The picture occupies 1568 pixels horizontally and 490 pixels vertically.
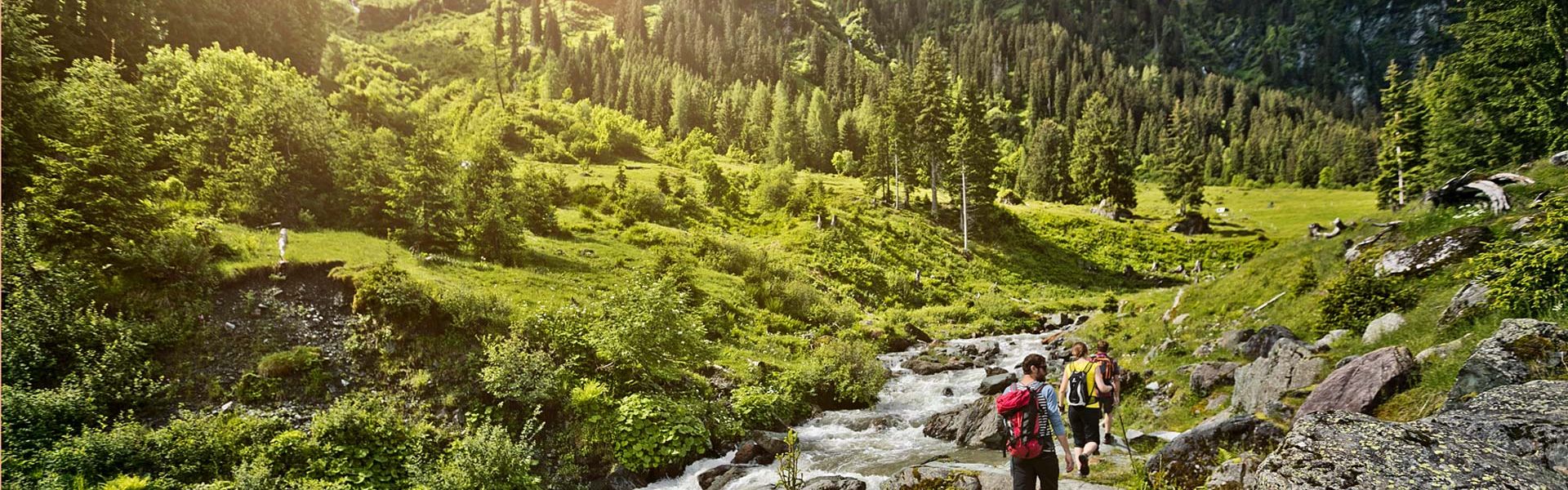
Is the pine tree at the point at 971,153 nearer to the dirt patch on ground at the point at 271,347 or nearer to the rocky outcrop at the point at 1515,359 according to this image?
the rocky outcrop at the point at 1515,359

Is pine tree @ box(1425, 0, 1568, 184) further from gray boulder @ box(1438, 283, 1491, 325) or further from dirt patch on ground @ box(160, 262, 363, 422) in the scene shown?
dirt patch on ground @ box(160, 262, 363, 422)

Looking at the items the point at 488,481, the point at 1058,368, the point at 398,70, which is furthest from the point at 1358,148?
the point at 398,70

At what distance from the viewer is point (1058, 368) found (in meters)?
25.4

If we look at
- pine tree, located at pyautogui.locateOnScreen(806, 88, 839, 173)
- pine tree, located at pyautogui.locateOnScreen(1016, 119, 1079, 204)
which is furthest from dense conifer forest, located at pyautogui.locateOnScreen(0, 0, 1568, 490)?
pine tree, located at pyautogui.locateOnScreen(806, 88, 839, 173)

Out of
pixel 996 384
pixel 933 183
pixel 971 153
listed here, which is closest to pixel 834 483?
pixel 996 384

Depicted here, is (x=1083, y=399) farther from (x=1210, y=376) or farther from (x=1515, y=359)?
(x=1210, y=376)

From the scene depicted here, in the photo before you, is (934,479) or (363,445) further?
(363,445)

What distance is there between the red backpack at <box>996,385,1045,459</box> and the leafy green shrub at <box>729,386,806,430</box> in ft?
40.7

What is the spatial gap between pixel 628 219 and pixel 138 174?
27.7 meters

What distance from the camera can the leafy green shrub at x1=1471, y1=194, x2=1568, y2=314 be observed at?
1044 cm

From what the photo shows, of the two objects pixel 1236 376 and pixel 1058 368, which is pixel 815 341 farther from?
pixel 1236 376

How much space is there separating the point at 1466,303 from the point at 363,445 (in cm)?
2623

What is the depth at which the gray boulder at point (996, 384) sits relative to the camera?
23469 mm

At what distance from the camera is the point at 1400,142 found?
5106cm
